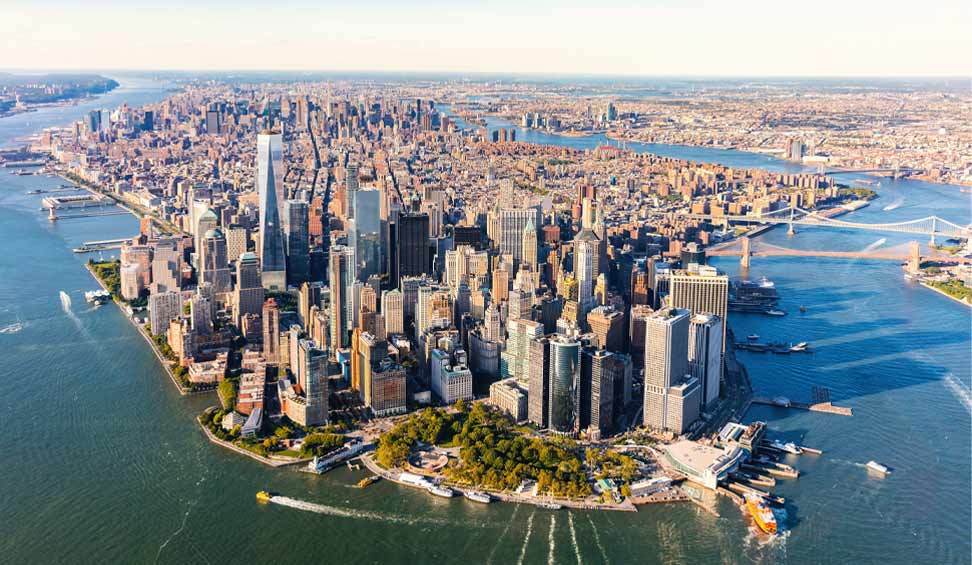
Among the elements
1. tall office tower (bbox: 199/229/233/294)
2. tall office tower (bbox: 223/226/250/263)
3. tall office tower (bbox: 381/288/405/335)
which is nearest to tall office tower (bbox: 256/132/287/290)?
tall office tower (bbox: 199/229/233/294)

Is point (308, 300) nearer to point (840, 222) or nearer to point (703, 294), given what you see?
point (703, 294)

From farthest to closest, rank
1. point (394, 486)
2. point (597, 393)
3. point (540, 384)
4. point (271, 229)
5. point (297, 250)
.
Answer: point (297, 250) < point (271, 229) < point (540, 384) < point (597, 393) < point (394, 486)

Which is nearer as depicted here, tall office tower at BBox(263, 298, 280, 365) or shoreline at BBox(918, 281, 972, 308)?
tall office tower at BBox(263, 298, 280, 365)

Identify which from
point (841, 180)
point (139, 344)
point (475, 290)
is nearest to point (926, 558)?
point (475, 290)

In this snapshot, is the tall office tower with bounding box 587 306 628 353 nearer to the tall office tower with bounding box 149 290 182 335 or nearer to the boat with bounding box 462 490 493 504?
the boat with bounding box 462 490 493 504

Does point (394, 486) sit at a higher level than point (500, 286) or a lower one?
lower

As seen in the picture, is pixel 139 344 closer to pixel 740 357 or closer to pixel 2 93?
pixel 740 357

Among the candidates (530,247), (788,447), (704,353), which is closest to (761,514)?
(788,447)
